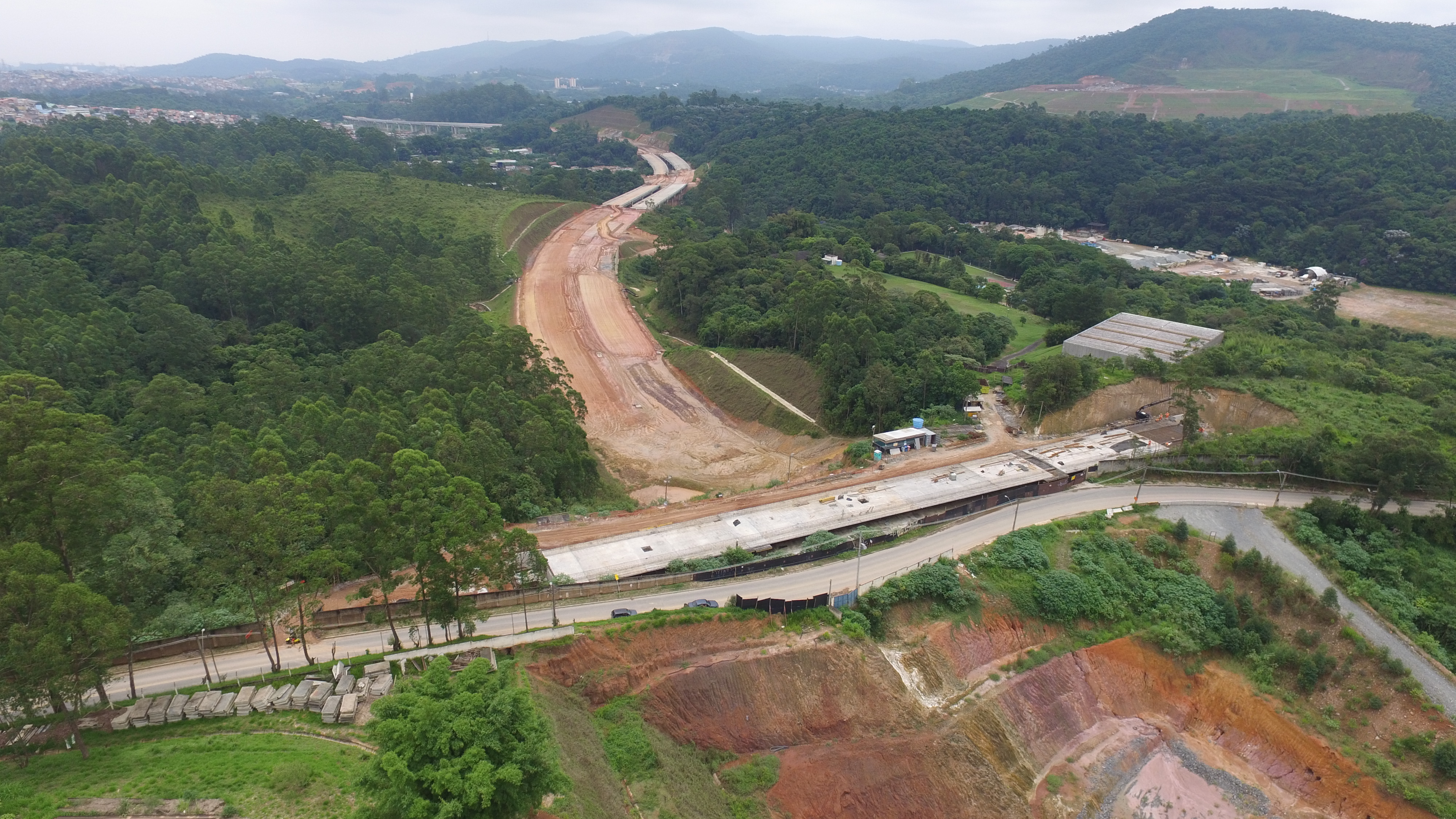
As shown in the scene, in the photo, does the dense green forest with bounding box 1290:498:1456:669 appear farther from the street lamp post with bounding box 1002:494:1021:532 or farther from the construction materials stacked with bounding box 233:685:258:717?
the construction materials stacked with bounding box 233:685:258:717

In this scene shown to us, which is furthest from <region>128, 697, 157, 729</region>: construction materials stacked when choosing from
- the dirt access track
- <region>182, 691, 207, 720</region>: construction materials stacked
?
the dirt access track

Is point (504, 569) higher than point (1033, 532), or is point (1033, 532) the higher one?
point (504, 569)

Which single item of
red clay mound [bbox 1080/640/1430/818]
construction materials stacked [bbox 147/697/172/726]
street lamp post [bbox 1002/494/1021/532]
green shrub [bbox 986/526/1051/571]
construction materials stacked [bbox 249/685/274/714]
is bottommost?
red clay mound [bbox 1080/640/1430/818]

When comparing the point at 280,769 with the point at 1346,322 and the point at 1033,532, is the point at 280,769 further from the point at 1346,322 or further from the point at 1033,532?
the point at 1346,322

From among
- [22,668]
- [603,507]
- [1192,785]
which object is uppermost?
[22,668]

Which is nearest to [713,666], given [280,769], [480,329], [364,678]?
[364,678]
